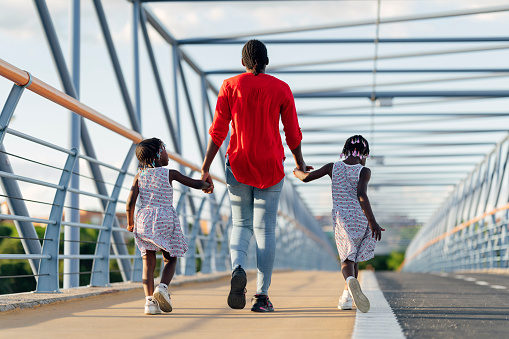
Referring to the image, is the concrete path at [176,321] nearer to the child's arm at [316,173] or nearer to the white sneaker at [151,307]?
the white sneaker at [151,307]

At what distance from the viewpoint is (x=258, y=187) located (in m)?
4.78

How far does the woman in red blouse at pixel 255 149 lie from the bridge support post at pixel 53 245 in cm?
106

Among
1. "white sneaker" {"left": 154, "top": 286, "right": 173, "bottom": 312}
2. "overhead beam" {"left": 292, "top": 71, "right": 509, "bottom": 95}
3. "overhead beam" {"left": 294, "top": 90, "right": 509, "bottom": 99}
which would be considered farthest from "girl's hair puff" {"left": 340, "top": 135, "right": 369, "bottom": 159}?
"overhead beam" {"left": 294, "top": 90, "right": 509, "bottom": 99}

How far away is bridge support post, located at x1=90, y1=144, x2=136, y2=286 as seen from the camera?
6082 millimetres

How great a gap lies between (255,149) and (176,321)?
1208 mm

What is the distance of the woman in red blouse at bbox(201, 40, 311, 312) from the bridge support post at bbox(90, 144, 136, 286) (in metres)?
1.62

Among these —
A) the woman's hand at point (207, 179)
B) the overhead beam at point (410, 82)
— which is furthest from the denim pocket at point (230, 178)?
the overhead beam at point (410, 82)

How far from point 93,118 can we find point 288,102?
172 cm

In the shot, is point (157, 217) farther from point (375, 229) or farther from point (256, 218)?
point (375, 229)

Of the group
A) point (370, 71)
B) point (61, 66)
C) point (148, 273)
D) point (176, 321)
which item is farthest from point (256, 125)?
point (370, 71)

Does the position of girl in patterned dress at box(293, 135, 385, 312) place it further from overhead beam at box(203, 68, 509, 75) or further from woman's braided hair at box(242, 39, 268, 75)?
overhead beam at box(203, 68, 509, 75)

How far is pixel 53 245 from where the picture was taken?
512 cm

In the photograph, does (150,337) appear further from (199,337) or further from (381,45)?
(381,45)

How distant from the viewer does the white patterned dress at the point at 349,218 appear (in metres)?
4.94
